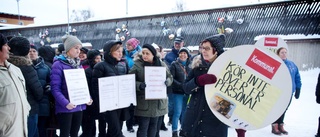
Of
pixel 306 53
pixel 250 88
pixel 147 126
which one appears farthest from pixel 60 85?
pixel 306 53

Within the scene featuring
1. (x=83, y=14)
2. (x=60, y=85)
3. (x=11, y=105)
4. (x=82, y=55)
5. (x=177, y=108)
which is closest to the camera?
(x=11, y=105)

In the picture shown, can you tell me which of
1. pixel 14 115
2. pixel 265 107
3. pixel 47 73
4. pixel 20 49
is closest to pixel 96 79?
pixel 47 73

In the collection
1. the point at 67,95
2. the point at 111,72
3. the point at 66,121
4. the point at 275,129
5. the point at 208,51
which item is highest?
the point at 208,51

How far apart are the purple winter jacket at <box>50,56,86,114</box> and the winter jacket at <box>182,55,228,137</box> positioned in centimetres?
154

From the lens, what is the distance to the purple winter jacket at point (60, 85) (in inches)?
106

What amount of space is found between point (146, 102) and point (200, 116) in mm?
1220

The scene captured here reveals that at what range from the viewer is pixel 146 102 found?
10.3ft

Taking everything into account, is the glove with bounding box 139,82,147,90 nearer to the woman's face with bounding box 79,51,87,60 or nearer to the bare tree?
the woman's face with bounding box 79,51,87,60

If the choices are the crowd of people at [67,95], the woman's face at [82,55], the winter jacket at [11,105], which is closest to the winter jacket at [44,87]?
the crowd of people at [67,95]

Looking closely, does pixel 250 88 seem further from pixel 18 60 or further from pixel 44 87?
pixel 44 87

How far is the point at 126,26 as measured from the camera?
1495 cm

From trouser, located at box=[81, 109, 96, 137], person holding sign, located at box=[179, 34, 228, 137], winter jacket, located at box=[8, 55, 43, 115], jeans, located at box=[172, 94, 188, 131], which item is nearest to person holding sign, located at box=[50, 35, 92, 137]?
winter jacket, located at box=[8, 55, 43, 115]

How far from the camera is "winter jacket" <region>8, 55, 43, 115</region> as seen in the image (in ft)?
8.67

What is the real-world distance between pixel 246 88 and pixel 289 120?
448cm
